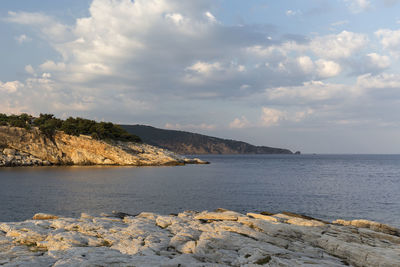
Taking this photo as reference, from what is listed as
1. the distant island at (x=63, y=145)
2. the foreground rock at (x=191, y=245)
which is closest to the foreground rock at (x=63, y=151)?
the distant island at (x=63, y=145)

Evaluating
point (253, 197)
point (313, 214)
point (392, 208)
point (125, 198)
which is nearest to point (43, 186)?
point (125, 198)

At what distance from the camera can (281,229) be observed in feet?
57.3

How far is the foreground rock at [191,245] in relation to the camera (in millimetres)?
12203

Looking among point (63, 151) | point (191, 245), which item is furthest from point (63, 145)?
point (191, 245)

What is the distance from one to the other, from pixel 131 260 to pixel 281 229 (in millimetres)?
9747

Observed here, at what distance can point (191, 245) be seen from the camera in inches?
570

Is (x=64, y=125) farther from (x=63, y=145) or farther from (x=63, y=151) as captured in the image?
(x=63, y=151)

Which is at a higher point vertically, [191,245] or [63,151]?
[191,245]

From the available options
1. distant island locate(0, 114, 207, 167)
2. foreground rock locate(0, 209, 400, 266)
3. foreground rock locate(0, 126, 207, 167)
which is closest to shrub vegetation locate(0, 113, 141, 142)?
distant island locate(0, 114, 207, 167)

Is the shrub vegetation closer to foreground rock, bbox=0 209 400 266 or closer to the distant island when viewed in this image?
the distant island

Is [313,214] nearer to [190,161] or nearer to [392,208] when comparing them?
[392,208]

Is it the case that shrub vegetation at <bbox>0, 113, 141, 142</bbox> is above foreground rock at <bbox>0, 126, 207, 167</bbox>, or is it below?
above

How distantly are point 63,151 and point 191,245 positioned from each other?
109247 mm

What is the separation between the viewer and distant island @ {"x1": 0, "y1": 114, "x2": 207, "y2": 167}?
103938 mm
